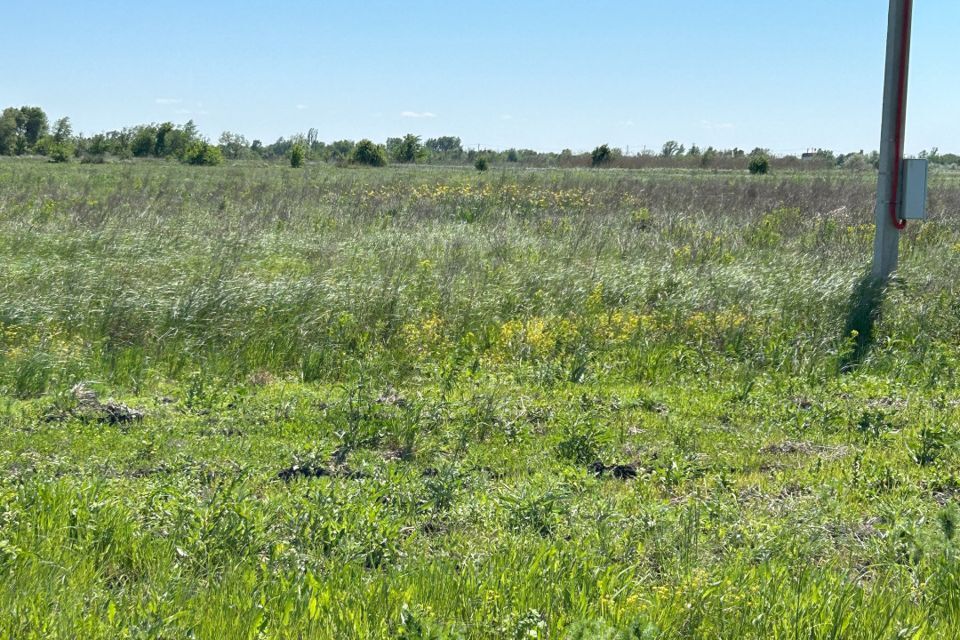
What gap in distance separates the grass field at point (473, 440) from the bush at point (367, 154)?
46806 mm

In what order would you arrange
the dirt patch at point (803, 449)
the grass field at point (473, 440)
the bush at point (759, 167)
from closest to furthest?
the grass field at point (473, 440) < the dirt patch at point (803, 449) < the bush at point (759, 167)

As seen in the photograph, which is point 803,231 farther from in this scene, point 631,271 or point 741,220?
point 631,271

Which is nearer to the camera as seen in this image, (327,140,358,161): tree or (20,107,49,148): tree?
(327,140,358,161): tree

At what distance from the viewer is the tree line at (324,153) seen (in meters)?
58.2

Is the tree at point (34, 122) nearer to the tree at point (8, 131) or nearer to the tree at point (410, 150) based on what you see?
the tree at point (8, 131)

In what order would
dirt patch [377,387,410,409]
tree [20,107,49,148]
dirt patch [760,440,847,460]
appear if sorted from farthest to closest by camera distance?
1. tree [20,107,49,148]
2. dirt patch [377,387,410,409]
3. dirt patch [760,440,847,460]

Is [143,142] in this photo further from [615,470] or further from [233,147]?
[615,470]

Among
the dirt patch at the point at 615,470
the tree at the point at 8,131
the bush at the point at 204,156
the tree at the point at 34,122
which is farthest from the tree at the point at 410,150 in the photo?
the dirt patch at the point at 615,470

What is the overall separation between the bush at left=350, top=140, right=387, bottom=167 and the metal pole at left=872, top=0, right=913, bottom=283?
5098 centimetres

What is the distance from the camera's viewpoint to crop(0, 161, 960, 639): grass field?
3424mm

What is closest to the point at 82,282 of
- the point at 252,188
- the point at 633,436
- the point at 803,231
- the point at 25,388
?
the point at 25,388

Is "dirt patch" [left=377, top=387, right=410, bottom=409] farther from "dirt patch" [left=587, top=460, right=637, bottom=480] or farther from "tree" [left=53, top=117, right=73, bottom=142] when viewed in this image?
"tree" [left=53, top=117, right=73, bottom=142]

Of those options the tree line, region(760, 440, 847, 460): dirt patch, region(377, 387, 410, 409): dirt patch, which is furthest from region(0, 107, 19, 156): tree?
region(760, 440, 847, 460): dirt patch

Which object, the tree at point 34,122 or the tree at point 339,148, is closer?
the tree at point 339,148
